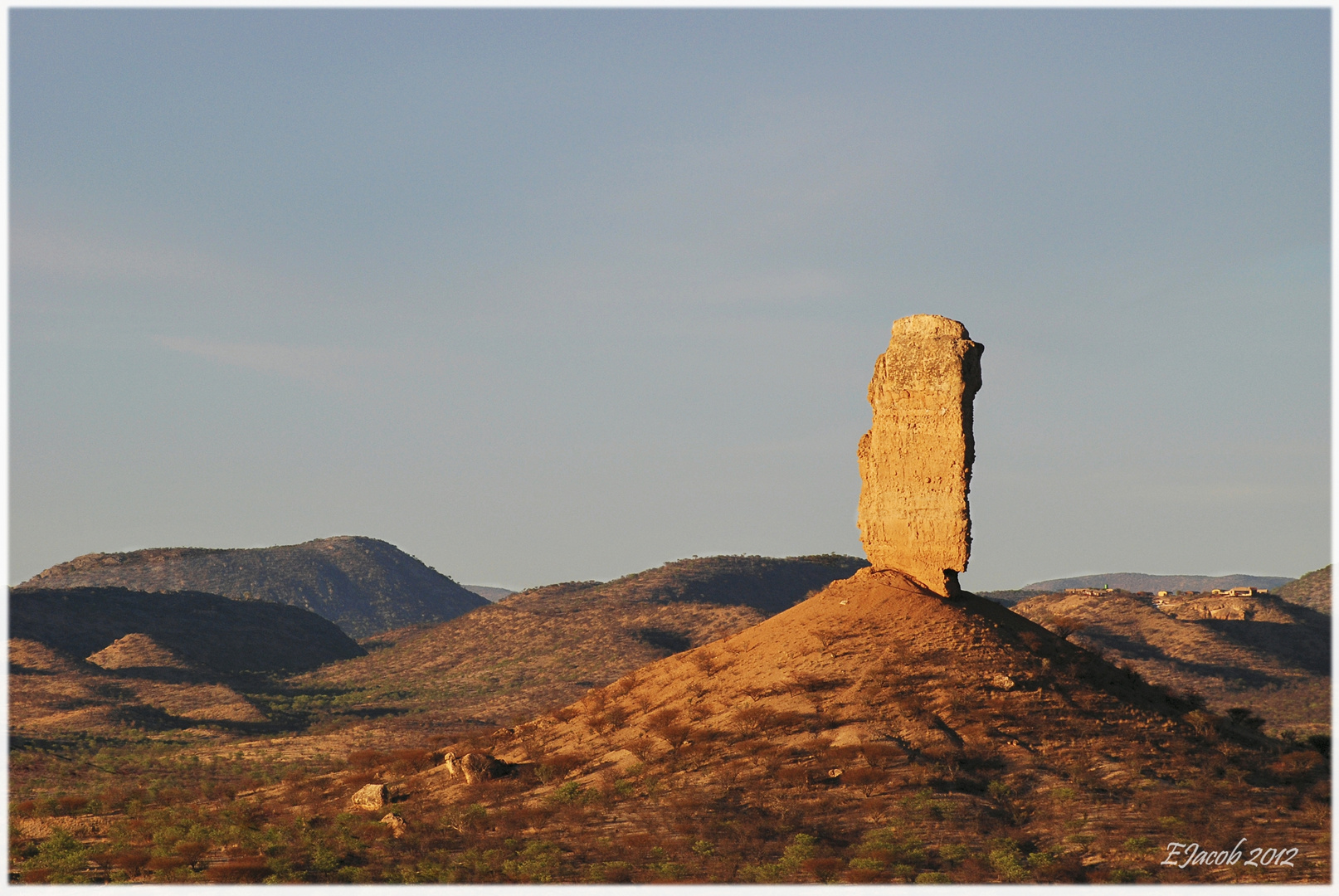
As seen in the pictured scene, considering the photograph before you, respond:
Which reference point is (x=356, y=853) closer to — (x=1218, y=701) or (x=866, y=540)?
(x=866, y=540)

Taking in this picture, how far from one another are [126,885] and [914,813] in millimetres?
12569

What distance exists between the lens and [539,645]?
8881 centimetres

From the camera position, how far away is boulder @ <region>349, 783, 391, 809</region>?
25.6 meters

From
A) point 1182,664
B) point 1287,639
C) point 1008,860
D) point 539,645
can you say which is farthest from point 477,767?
point 1287,639

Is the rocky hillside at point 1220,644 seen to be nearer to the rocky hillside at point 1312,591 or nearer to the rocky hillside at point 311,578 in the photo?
the rocky hillside at point 1312,591

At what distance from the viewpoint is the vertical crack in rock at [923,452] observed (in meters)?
26.2

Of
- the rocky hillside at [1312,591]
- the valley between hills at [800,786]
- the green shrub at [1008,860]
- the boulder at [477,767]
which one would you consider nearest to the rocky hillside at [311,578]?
the rocky hillside at [1312,591]

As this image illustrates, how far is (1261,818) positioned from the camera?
2147 centimetres

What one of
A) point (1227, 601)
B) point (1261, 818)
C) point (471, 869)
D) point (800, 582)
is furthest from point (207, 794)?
point (800, 582)

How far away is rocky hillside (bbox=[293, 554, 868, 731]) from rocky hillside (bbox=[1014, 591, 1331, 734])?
21.1 meters

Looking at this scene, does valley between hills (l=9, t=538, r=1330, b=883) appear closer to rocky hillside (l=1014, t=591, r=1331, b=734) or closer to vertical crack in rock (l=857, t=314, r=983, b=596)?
vertical crack in rock (l=857, t=314, r=983, b=596)

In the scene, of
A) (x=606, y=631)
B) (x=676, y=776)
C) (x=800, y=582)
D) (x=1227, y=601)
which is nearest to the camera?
(x=676, y=776)

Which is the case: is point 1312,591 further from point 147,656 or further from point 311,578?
point 311,578
